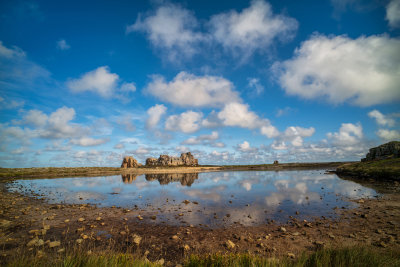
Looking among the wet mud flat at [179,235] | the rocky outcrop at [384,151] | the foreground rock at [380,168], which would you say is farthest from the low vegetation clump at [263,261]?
the rocky outcrop at [384,151]

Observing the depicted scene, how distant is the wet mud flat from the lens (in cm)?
1024

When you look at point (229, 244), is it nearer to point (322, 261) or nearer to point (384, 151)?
point (322, 261)

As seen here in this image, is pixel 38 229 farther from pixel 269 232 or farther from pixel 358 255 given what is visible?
pixel 358 255

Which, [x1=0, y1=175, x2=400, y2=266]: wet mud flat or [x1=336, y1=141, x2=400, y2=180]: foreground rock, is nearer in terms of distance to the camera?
[x1=0, y1=175, x2=400, y2=266]: wet mud flat

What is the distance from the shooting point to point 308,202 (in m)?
22.2

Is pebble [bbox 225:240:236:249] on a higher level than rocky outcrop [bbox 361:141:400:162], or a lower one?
lower

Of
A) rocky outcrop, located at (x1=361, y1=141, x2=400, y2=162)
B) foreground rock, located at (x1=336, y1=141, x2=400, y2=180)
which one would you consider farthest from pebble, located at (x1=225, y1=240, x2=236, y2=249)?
rocky outcrop, located at (x1=361, y1=141, x2=400, y2=162)

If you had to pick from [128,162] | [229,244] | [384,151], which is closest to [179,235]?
[229,244]

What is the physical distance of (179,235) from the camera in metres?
12.5

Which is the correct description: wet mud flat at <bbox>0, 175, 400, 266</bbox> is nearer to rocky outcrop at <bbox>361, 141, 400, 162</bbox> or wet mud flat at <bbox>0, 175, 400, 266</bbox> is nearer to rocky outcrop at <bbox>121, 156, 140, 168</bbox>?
rocky outcrop at <bbox>361, 141, 400, 162</bbox>

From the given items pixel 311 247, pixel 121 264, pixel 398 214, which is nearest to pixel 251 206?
pixel 311 247

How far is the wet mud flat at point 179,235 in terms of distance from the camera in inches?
403

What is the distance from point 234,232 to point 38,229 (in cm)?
1474

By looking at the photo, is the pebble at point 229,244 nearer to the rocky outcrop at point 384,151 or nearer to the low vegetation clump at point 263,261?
the low vegetation clump at point 263,261
